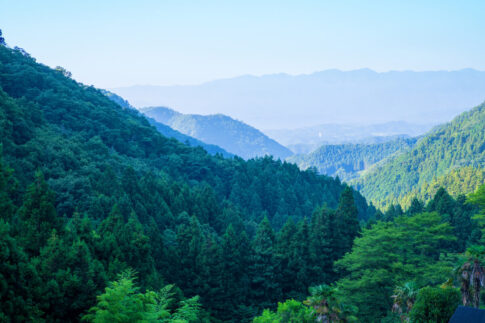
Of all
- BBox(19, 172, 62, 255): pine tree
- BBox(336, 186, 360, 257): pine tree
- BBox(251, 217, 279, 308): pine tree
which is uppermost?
BBox(19, 172, 62, 255): pine tree

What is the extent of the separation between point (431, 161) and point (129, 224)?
555 ft

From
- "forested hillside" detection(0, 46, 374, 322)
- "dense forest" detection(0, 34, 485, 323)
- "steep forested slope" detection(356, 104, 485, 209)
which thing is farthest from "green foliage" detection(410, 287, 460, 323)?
"steep forested slope" detection(356, 104, 485, 209)

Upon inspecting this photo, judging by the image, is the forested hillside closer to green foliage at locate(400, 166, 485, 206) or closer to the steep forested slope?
green foliage at locate(400, 166, 485, 206)

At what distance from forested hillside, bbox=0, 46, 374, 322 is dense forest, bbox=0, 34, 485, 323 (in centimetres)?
9

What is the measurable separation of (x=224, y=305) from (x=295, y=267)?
723cm

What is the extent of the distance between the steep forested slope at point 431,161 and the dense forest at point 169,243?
382 ft

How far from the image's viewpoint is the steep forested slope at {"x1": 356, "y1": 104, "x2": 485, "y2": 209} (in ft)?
559

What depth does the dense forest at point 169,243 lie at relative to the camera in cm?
1897

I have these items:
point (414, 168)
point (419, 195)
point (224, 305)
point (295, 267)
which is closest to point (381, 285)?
point (295, 267)

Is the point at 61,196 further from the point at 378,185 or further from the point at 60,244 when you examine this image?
the point at 378,185

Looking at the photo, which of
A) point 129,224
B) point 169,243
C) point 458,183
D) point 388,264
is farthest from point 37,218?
point 458,183

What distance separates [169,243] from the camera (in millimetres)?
38062

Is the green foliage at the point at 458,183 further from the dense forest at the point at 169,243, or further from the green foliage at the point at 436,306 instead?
the green foliage at the point at 436,306

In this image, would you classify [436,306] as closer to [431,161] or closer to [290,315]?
[290,315]
